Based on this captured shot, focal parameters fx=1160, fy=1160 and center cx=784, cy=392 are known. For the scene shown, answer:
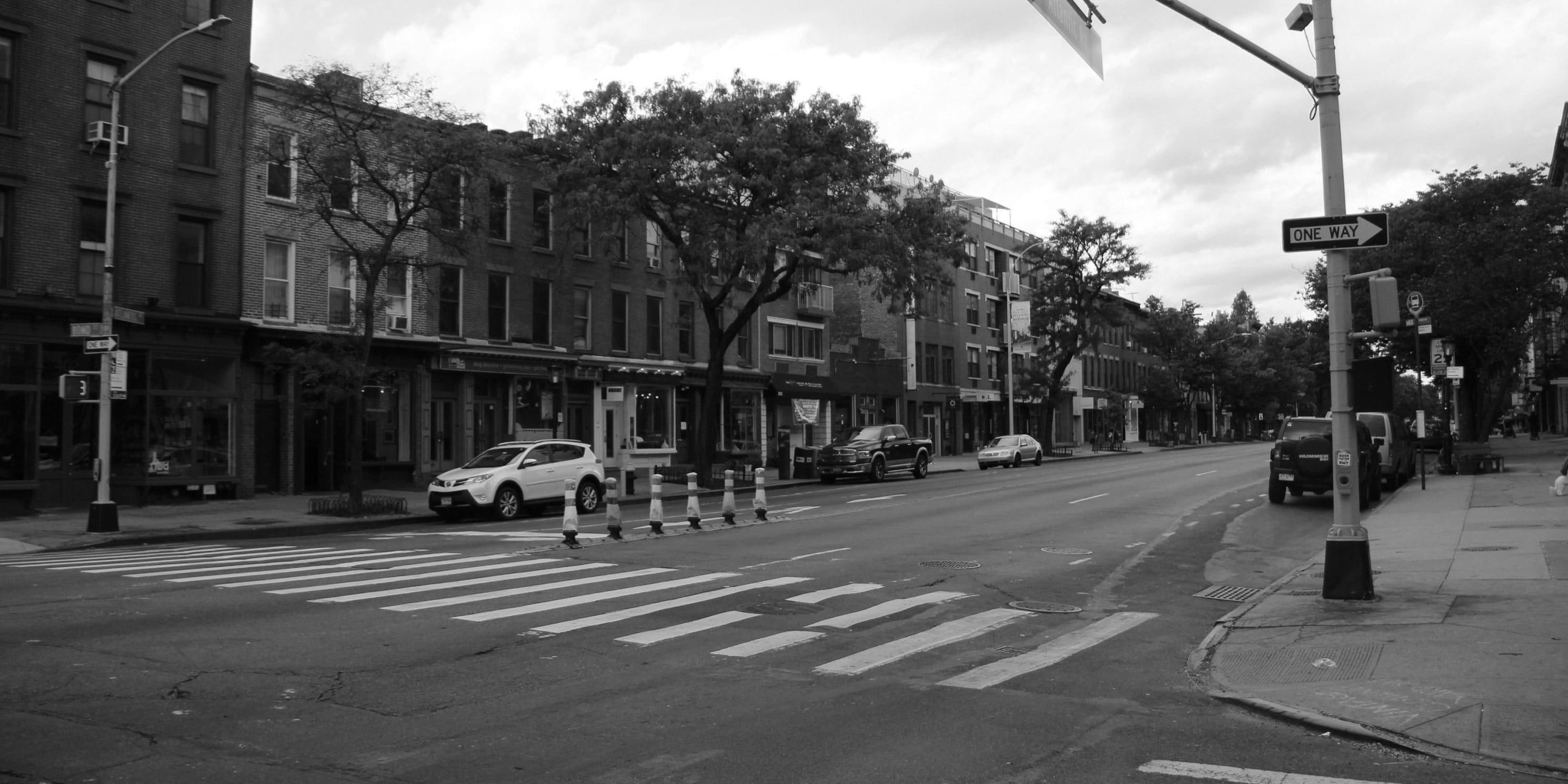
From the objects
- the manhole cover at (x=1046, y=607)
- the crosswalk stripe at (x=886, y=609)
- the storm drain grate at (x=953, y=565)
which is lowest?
the manhole cover at (x=1046, y=607)

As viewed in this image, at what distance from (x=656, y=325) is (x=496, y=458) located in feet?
55.3

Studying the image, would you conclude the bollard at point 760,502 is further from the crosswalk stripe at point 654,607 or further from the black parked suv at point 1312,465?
the black parked suv at point 1312,465

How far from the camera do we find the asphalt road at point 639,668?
6086mm

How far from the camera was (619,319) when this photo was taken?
3928 centimetres

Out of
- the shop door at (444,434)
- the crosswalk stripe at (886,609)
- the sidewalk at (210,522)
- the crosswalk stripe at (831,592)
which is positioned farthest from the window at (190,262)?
the crosswalk stripe at (886,609)

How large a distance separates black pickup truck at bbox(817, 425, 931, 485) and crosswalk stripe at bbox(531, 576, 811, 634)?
24.0 metres

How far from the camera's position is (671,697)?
760 cm

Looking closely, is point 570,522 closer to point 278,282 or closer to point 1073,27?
point 1073,27

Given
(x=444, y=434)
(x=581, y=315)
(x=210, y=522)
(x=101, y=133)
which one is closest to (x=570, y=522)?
(x=210, y=522)

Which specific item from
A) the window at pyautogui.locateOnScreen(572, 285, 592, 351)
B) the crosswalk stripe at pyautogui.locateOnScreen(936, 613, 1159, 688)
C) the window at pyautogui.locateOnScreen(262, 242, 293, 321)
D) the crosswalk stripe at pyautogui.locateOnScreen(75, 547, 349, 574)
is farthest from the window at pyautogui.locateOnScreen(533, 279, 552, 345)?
the crosswalk stripe at pyautogui.locateOnScreen(936, 613, 1159, 688)

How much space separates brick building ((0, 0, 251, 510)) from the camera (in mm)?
24016

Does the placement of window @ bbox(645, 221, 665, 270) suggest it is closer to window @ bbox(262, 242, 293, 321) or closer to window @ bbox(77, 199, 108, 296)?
window @ bbox(262, 242, 293, 321)

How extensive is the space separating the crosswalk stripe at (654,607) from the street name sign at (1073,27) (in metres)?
6.24

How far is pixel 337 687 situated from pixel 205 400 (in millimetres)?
22121
